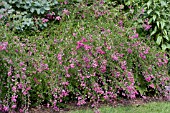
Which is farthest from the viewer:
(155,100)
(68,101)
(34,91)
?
(155,100)

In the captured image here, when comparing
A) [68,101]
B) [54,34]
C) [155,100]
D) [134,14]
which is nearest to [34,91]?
[68,101]

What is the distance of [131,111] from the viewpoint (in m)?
4.61

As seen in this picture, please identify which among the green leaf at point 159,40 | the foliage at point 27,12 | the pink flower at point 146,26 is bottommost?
the green leaf at point 159,40

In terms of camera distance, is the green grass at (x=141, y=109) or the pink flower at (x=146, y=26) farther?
the pink flower at (x=146, y=26)

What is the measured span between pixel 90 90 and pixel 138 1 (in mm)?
2251

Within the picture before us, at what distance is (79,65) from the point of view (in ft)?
15.0

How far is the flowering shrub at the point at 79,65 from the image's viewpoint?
4.26 metres

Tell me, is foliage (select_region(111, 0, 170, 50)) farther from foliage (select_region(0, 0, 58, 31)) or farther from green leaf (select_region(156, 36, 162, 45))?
foliage (select_region(0, 0, 58, 31))

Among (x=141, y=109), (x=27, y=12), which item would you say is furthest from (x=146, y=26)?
(x=27, y=12)

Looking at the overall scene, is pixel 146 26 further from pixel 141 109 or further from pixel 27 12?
pixel 27 12

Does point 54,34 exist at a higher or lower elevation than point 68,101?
higher

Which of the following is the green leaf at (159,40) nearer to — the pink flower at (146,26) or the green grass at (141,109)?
the pink flower at (146,26)

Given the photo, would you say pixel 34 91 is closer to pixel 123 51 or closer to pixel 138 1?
pixel 123 51

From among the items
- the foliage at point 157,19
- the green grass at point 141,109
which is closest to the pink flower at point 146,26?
the foliage at point 157,19
